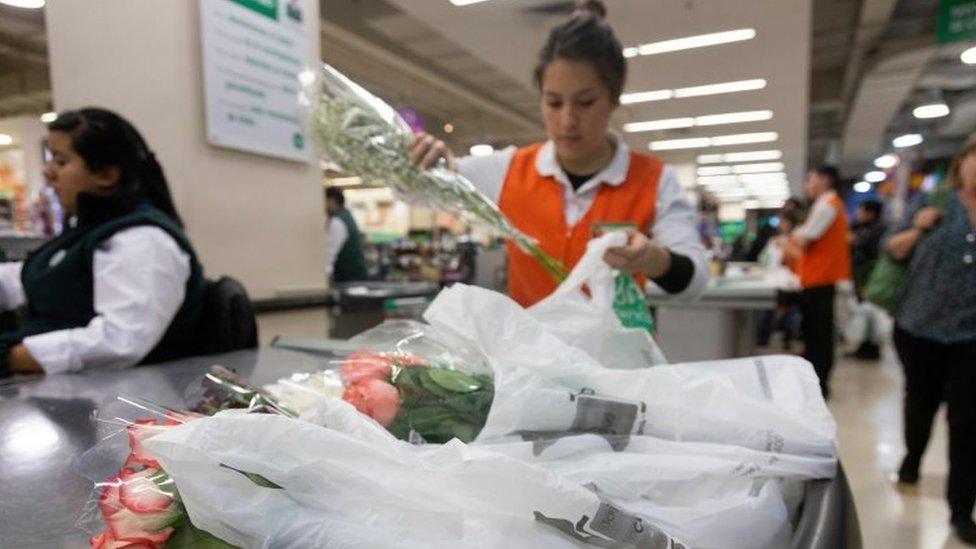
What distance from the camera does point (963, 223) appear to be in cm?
200

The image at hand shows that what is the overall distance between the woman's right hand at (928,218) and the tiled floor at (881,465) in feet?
3.79

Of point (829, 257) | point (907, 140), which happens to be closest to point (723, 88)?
point (829, 257)

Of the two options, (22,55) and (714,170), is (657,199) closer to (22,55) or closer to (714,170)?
(22,55)

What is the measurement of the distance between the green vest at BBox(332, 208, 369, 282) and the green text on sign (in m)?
2.22

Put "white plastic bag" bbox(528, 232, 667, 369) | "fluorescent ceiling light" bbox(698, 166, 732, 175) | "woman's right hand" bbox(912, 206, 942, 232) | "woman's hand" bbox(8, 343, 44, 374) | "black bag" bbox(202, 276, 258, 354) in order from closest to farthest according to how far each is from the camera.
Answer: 1. "white plastic bag" bbox(528, 232, 667, 369)
2. "woman's hand" bbox(8, 343, 44, 374)
3. "black bag" bbox(202, 276, 258, 354)
4. "woman's right hand" bbox(912, 206, 942, 232)
5. "fluorescent ceiling light" bbox(698, 166, 732, 175)

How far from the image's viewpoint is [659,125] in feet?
31.0

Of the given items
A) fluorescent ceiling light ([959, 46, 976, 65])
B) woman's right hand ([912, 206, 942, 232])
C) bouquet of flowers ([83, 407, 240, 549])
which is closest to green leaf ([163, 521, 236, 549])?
bouquet of flowers ([83, 407, 240, 549])

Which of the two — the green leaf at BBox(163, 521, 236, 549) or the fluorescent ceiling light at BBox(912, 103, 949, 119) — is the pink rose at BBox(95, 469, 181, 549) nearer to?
the green leaf at BBox(163, 521, 236, 549)

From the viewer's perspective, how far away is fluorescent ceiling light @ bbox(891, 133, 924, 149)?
40.6 ft

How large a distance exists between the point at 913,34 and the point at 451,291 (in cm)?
808

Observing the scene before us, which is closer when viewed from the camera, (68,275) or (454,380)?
(454,380)

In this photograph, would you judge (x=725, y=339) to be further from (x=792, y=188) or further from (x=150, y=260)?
(x=792, y=188)

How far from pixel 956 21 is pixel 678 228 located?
5498 mm

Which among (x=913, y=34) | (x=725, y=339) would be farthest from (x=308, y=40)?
(x=913, y=34)
